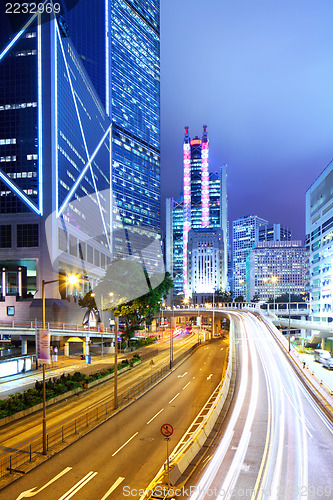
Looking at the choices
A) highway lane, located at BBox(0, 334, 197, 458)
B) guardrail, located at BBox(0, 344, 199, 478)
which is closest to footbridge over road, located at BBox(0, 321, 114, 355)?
highway lane, located at BBox(0, 334, 197, 458)

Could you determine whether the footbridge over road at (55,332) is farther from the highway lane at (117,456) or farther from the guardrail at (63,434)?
the highway lane at (117,456)

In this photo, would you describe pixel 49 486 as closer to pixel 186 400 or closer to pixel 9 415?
pixel 9 415

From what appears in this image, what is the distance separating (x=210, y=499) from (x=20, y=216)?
7454 centimetres

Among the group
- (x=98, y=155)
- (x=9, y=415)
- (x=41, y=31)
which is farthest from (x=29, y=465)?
(x=98, y=155)

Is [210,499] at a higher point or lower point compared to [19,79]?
lower

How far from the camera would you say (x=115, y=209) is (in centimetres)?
19825

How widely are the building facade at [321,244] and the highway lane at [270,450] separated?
6633cm

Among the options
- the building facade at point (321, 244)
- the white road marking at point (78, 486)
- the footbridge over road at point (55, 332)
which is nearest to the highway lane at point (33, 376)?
the footbridge over road at point (55, 332)

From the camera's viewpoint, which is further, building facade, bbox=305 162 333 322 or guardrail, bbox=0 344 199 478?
building facade, bbox=305 162 333 322

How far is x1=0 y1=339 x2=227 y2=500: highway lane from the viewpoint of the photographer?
15.6 m

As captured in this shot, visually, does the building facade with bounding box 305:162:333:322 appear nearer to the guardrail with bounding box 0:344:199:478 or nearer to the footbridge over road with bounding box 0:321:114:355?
the footbridge over road with bounding box 0:321:114:355

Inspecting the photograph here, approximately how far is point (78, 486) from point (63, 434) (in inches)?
246

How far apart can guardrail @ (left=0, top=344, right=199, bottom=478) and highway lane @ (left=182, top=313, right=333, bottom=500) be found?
8.73 m

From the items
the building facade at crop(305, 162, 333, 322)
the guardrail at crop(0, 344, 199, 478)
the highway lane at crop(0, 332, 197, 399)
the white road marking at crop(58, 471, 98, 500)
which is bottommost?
the highway lane at crop(0, 332, 197, 399)
